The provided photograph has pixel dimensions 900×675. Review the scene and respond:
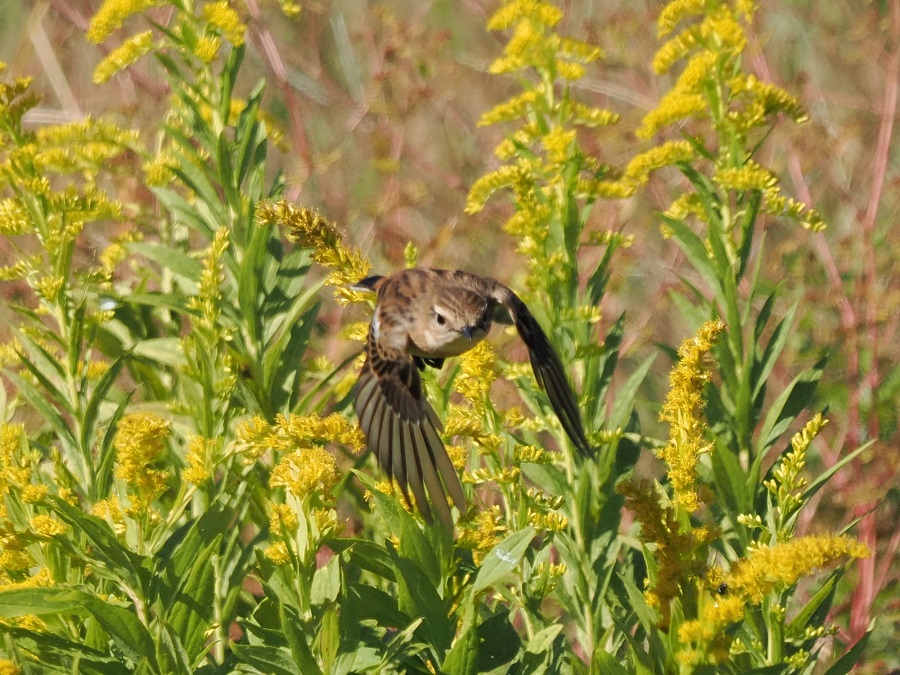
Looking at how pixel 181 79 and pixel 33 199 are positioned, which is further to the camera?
pixel 181 79

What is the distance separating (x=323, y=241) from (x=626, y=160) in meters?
3.90

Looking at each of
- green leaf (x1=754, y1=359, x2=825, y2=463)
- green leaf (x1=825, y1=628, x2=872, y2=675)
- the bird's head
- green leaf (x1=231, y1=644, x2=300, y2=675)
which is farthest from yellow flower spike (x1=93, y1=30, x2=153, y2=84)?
green leaf (x1=825, y1=628, x2=872, y2=675)

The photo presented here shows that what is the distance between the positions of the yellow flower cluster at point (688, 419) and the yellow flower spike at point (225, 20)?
1.41m

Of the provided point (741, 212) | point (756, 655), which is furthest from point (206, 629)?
point (741, 212)

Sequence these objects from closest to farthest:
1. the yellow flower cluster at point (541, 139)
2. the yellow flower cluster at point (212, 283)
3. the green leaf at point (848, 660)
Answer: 1. the green leaf at point (848, 660)
2. the yellow flower cluster at point (212, 283)
3. the yellow flower cluster at point (541, 139)

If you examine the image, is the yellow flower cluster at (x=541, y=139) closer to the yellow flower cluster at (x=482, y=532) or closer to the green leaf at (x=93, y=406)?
the yellow flower cluster at (x=482, y=532)

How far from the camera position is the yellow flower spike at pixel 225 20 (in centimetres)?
271

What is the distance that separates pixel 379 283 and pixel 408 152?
3269 mm

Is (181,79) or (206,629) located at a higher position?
(181,79)

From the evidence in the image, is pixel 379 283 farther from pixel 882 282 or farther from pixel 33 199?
pixel 882 282

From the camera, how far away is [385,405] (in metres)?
2.13

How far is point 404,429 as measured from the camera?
206cm

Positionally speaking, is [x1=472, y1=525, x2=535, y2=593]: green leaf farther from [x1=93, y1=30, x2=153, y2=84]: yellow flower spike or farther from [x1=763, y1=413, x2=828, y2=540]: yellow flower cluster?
[x1=93, y1=30, x2=153, y2=84]: yellow flower spike

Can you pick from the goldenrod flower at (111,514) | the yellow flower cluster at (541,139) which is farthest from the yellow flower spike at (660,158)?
the goldenrod flower at (111,514)
